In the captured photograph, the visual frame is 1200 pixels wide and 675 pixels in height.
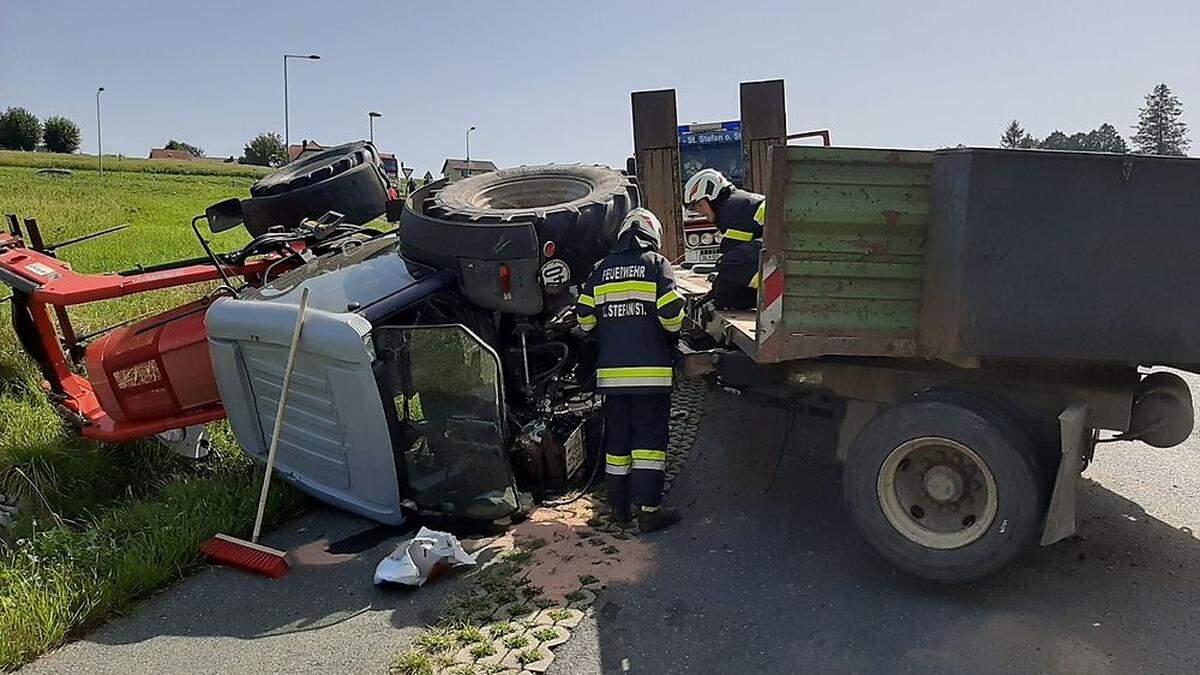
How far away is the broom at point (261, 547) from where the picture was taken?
4.40m

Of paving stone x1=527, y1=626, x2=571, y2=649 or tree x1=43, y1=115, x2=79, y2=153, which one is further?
tree x1=43, y1=115, x2=79, y2=153

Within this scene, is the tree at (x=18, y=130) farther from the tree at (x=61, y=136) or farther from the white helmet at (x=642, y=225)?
the white helmet at (x=642, y=225)

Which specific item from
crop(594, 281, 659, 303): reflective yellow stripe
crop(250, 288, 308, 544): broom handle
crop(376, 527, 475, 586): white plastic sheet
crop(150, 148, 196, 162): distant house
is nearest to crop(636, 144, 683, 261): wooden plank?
crop(594, 281, 659, 303): reflective yellow stripe

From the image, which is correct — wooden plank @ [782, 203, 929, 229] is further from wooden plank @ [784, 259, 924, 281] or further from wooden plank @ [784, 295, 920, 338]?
wooden plank @ [784, 295, 920, 338]

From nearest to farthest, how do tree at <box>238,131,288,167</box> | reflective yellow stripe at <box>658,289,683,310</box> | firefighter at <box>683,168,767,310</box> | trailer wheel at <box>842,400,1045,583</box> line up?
1. trailer wheel at <box>842,400,1045,583</box>
2. reflective yellow stripe at <box>658,289,683,310</box>
3. firefighter at <box>683,168,767,310</box>
4. tree at <box>238,131,288,167</box>

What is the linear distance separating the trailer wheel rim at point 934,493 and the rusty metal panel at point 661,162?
674 centimetres

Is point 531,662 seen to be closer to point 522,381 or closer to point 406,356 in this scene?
point 406,356

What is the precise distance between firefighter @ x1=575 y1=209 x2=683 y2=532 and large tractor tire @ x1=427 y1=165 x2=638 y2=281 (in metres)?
0.37

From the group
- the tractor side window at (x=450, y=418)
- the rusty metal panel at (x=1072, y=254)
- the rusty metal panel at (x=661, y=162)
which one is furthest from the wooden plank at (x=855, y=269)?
the rusty metal panel at (x=661, y=162)

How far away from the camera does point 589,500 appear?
17.0 feet

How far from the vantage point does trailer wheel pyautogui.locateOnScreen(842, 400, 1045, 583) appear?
137 inches

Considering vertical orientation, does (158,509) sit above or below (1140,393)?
below

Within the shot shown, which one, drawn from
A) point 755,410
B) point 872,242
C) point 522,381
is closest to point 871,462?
point 872,242

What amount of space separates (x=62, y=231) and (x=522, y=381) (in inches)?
538
